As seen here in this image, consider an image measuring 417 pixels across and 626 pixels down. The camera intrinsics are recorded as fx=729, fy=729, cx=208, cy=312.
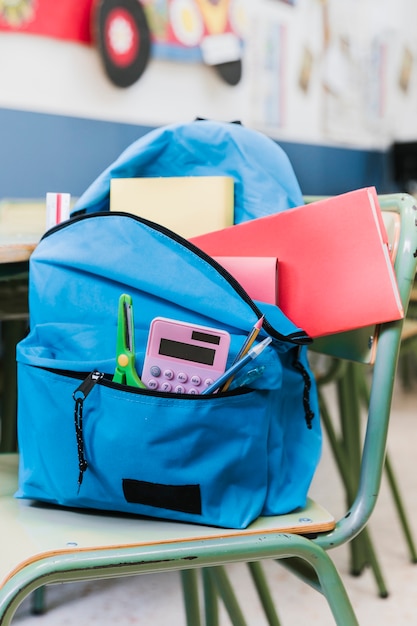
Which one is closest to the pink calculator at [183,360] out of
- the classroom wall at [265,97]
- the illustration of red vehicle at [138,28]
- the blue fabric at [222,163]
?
the blue fabric at [222,163]

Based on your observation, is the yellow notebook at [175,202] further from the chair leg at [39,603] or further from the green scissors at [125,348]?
the chair leg at [39,603]

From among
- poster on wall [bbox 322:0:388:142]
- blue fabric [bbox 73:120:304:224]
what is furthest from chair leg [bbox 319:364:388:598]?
poster on wall [bbox 322:0:388:142]

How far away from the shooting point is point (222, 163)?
90 cm

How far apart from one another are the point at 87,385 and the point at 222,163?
363 millimetres

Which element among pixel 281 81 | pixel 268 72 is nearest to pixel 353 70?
pixel 281 81

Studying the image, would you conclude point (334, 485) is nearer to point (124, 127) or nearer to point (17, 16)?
point (124, 127)

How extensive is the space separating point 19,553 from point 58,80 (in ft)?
7.43

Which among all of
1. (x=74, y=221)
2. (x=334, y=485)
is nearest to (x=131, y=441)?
(x=74, y=221)

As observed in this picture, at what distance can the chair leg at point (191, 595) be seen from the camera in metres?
1.00

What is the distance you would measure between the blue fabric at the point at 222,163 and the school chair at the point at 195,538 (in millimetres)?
148

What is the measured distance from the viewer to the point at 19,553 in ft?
2.11

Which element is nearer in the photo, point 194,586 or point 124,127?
point 194,586

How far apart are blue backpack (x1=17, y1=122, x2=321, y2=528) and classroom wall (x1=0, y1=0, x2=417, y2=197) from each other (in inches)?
72.8

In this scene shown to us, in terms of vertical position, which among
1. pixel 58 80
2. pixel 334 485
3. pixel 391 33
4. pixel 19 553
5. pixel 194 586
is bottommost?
pixel 334 485
